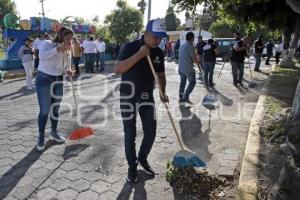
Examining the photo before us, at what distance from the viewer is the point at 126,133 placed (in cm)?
425

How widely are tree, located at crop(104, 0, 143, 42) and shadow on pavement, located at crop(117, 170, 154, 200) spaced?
33270 millimetres

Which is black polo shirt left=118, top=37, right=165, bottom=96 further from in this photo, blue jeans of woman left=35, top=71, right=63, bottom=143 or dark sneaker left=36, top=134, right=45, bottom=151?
dark sneaker left=36, top=134, right=45, bottom=151

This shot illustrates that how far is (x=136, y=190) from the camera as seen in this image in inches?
164

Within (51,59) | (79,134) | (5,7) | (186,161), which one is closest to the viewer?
(186,161)

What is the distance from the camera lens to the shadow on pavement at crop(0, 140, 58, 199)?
419 cm

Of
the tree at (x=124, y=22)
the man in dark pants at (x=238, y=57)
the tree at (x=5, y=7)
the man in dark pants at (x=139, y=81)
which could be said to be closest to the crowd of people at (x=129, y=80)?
the man in dark pants at (x=139, y=81)

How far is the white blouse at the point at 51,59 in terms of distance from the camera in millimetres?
5129

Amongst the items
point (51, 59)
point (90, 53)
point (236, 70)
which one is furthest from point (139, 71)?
point (90, 53)

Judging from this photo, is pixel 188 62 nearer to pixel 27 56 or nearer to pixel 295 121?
pixel 295 121

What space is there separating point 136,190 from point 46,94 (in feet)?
7.20

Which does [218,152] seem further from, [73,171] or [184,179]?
[73,171]

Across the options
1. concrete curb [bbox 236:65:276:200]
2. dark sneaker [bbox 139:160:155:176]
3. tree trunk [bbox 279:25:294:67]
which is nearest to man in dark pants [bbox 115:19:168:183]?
dark sneaker [bbox 139:160:155:176]

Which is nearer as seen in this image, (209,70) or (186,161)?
(186,161)

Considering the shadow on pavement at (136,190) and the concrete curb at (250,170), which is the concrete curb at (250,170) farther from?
the shadow on pavement at (136,190)
